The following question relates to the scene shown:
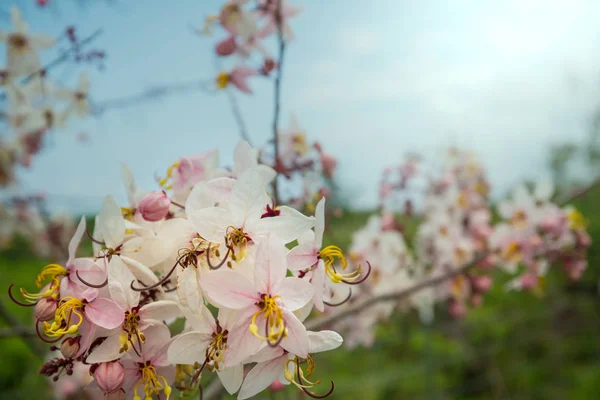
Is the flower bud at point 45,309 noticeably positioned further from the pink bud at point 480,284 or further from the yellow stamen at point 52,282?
the pink bud at point 480,284

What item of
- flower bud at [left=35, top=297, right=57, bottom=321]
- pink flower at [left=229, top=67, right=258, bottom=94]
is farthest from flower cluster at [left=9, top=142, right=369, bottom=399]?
pink flower at [left=229, top=67, right=258, bottom=94]

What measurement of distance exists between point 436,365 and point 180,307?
238 cm

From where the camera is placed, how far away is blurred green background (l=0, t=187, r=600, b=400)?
227 cm

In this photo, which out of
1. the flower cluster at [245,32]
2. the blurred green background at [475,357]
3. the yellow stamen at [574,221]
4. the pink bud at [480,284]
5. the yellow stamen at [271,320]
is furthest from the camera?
the blurred green background at [475,357]

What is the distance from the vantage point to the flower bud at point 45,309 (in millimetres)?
360

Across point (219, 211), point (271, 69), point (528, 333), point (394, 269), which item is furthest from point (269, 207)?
point (528, 333)

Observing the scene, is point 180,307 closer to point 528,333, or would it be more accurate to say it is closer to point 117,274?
point 117,274

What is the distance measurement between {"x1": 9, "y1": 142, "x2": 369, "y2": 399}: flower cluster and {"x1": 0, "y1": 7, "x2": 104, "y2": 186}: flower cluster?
1.85 feet

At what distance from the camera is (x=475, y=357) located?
2.59 metres

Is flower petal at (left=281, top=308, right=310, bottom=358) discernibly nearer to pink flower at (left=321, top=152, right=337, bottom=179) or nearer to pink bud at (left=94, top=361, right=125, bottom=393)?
pink bud at (left=94, top=361, right=125, bottom=393)

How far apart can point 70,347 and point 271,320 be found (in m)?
0.16

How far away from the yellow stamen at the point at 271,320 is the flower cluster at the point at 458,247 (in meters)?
0.73

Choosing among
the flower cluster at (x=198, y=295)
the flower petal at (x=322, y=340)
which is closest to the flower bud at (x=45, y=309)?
the flower cluster at (x=198, y=295)

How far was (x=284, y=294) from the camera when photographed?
0.35m
